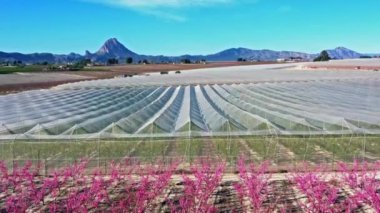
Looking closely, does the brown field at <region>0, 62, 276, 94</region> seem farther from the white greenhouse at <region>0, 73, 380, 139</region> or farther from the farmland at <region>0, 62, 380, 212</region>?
the farmland at <region>0, 62, 380, 212</region>

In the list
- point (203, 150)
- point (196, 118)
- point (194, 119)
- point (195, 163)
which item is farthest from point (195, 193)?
point (196, 118)

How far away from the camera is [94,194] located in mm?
11711

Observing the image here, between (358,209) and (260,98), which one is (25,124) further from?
(260,98)

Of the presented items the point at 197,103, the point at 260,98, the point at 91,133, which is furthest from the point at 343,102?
the point at 91,133

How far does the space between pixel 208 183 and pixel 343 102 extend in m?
14.8

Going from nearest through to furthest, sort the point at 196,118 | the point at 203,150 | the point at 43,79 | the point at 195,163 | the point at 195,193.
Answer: the point at 195,193
the point at 195,163
the point at 203,150
the point at 196,118
the point at 43,79

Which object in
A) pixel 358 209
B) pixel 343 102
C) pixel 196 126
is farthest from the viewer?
pixel 343 102

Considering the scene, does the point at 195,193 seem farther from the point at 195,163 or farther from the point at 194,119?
the point at 194,119

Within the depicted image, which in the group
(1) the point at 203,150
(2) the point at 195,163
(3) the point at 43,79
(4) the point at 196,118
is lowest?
(2) the point at 195,163

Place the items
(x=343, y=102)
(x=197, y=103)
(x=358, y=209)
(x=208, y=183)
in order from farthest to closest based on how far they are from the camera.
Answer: (x=197, y=103), (x=343, y=102), (x=208, y=183), (x=358, y=209)

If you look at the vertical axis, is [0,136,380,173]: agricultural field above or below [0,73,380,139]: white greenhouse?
below

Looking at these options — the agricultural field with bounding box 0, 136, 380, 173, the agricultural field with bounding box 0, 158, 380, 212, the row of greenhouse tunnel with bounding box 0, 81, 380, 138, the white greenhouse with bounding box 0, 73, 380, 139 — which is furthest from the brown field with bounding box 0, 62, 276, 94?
the agricultural field with bounding box 0, 158, 380, 212

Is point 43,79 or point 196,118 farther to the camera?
point 43,79

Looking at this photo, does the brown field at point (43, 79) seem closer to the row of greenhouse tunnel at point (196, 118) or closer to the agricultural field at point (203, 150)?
the row of greenhouse tunnel at point (196, 118)
